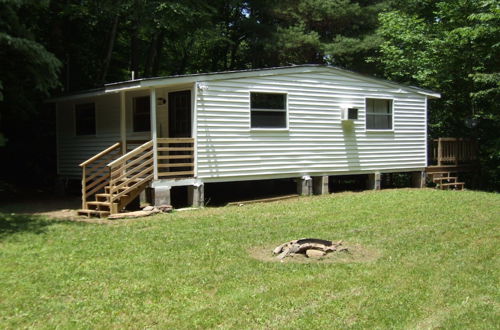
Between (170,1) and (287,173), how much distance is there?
28.1 feet

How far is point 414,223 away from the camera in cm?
958

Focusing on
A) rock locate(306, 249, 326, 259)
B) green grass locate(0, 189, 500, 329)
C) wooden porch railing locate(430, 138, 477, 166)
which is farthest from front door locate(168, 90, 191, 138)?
wooden porch railing locate(430, 138, 477, 166)

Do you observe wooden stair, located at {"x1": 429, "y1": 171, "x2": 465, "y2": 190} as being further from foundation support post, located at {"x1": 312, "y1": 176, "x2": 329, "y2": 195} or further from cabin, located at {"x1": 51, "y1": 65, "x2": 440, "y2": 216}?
foundation support post, located at {"x1": 312, "y1": 176, "x2": 329, "y2": 195}

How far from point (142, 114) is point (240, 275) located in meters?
8.71

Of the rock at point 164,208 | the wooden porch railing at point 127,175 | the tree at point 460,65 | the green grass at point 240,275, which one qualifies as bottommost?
the green grass at point 240,275

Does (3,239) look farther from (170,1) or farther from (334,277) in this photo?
(170,1)

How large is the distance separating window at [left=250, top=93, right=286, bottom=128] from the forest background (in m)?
4.87

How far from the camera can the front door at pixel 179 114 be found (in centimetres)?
1311

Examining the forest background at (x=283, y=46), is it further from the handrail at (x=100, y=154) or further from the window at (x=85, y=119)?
the handrail at (x=100, y=154)

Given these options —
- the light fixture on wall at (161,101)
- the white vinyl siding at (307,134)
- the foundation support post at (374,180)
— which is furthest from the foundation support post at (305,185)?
the light fixture on wall at (161,101)

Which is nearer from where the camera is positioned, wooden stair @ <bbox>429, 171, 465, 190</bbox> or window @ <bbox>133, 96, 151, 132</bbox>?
window @ <bbox>133, 96, 151, 132</bbox>

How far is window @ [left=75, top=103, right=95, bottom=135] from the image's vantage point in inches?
595

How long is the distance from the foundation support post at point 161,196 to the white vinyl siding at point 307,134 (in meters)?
1.00

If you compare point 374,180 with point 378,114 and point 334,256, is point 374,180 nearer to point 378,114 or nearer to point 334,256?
point 378,114
